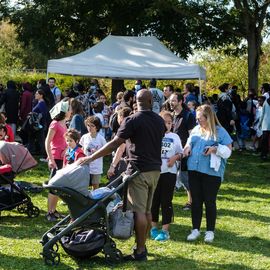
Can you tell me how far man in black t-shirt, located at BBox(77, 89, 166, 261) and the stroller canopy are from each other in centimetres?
219

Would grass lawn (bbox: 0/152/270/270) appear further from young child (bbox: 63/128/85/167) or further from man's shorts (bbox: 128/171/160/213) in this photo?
young child (bbox: 63/128/85/167)

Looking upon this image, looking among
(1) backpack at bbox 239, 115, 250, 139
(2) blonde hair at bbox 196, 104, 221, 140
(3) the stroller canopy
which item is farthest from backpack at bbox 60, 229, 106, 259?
(1) backpack at bbox 239, 115, 250, 139

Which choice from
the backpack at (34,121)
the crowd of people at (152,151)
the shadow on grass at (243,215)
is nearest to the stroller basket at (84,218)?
the crowd of people at (152,151)

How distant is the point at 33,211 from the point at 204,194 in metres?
2.51

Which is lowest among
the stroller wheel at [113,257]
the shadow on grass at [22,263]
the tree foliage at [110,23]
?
the shadow on grass at [22,263]

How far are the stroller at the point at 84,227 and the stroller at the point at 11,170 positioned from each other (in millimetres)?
1877

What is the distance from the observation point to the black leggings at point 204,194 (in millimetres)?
6863

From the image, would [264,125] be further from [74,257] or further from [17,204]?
[74,257]

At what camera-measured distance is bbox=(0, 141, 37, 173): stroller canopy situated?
7.71 metres

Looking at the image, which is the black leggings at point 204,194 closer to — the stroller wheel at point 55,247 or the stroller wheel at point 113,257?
the stroller wheel at point 113,257

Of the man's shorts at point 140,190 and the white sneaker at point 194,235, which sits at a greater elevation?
the man's shorts at point 140,190

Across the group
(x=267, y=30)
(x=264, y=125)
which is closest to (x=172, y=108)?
(x=264, y=125)

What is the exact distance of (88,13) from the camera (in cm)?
2012

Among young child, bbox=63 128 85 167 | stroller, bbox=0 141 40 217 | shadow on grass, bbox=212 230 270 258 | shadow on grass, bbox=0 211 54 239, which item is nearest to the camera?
shadow on grass, bbox=212 230 270 258
